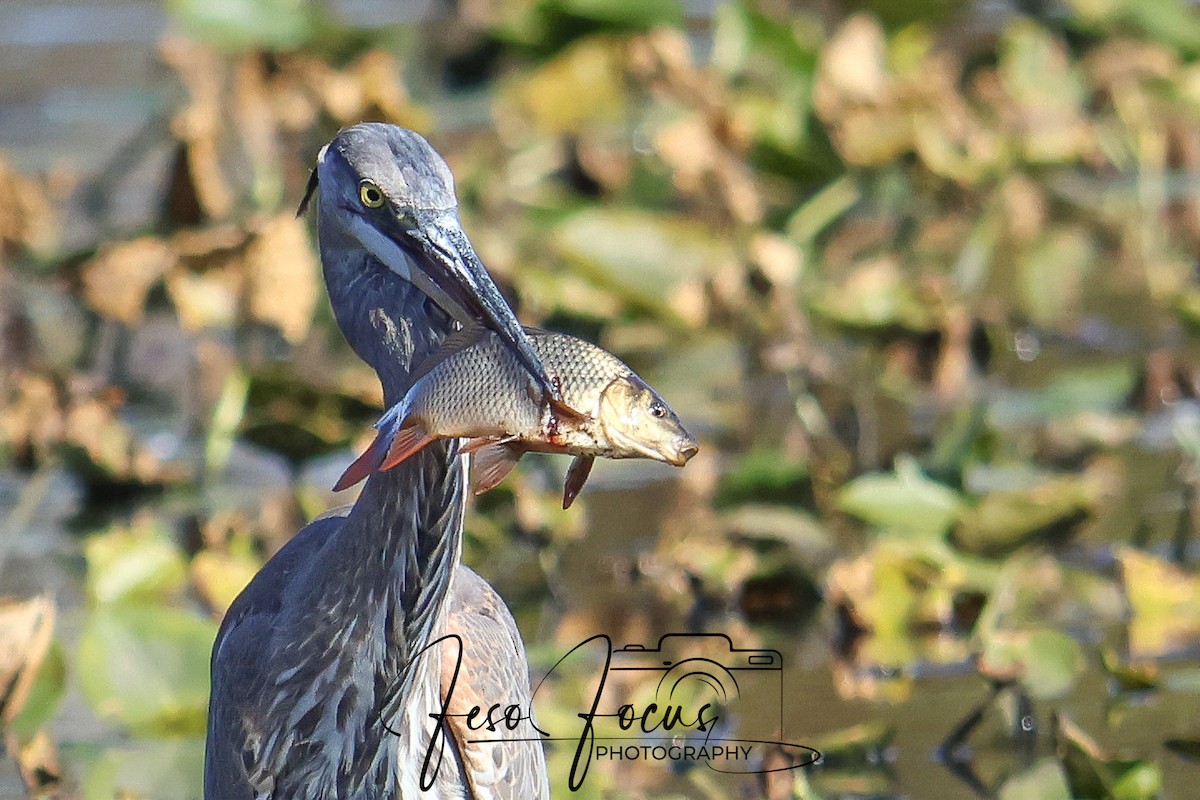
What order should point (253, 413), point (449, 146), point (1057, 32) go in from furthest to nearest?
point (1057, 32), point (449, 146), point (253, 413)

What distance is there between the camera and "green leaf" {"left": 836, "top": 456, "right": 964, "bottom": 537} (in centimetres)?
517

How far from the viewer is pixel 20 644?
4.12m

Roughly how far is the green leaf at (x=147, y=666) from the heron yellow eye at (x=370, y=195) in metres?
1.47

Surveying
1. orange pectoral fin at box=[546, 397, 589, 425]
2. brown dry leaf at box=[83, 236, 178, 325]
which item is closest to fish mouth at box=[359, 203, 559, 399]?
orange pectoral fin at box=[546, 397, 589, 425]

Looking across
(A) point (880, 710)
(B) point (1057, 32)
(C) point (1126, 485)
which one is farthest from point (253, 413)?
(B) point (1057, 32)

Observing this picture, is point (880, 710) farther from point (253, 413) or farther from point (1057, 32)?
point (1057, 32)

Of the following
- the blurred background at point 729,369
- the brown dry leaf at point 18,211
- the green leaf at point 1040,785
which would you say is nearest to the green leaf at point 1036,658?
the blurred background at point 729,369

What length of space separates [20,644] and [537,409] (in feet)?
5.37

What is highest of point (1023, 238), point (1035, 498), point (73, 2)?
point (73, 2)

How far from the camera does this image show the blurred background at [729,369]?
4.45 meters

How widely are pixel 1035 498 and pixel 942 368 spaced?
1.26 metres

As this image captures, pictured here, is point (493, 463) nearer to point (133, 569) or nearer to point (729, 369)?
point (133, 569)

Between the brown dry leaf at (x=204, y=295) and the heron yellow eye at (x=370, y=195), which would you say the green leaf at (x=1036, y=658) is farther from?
the brown dry leaf at (x=204, y=295)

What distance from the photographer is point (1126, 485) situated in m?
5.91
